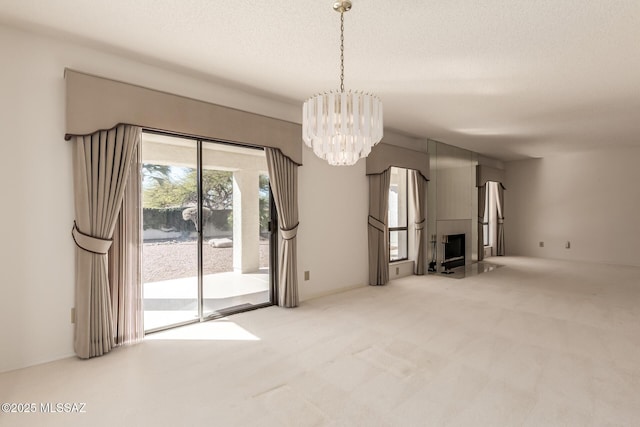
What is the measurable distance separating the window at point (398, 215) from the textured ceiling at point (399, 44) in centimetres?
198

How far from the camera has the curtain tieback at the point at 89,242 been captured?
267 cm

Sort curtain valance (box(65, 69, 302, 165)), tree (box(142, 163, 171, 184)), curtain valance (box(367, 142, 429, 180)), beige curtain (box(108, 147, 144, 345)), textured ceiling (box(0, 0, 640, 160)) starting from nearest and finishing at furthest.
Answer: textured ceiling (box(0, 0, 640, 160)) → curtain valance (box(65, 69, 302, 165)) → beige curtain (box(108, 147, 144, 345)) → tree (box(142, 163, 171, 184)) → curtain valance (box(367, 142, 429, 180))

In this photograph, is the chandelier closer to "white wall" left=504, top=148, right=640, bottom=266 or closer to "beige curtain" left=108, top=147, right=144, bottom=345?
"beige curtain" left=108, top=147, right=144, bottom=345

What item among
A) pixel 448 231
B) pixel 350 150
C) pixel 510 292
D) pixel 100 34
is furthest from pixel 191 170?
pixel 448 231

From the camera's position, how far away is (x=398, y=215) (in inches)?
243

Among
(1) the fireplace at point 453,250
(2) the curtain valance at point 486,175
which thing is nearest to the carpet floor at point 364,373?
(1) the fireplace at point 453,250

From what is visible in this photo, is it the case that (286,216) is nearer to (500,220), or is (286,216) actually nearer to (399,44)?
(399,44)

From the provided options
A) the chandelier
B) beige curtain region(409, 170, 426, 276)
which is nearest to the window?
beige curtain region(409, 170, 426, 276)

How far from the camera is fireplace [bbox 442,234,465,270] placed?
649cm

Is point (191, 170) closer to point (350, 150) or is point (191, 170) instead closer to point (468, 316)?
point (350, 150)

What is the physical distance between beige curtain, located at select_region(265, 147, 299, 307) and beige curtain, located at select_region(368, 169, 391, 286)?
164 centimetres

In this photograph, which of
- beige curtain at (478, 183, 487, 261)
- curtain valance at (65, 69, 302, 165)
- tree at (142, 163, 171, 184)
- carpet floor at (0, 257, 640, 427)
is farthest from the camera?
beige curtain at (478, 183, 487, 261)

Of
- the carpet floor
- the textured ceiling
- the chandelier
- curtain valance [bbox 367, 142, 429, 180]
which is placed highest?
the textured ceiling

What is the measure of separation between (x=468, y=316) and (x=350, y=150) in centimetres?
280
